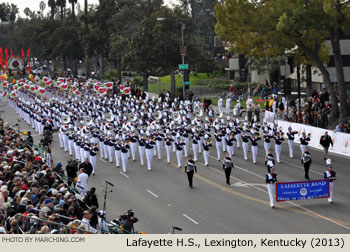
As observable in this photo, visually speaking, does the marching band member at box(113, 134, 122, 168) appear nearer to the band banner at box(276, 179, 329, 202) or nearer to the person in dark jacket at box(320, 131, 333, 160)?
→ the person in dark jacket at box(320, 131, 333, 160)

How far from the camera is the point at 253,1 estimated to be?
3484 centimetres

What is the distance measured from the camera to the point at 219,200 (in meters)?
21.6

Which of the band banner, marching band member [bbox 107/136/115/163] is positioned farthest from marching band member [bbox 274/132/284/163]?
marching band member [bbox 107/136/115/163]

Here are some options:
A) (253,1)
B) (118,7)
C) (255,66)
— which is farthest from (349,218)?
(118,7)

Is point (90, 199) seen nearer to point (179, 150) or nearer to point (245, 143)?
point (179, 150)

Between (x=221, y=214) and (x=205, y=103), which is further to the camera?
(x=205, y=103)

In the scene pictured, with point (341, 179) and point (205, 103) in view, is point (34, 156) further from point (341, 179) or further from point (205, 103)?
point (205, 103)

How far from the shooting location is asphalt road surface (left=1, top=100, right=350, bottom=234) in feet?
60.5

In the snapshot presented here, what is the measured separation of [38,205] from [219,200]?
8427mm

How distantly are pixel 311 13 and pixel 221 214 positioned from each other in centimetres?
1496

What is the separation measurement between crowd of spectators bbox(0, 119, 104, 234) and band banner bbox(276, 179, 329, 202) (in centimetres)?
647

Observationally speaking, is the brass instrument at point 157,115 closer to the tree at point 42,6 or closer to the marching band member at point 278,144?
the marching band member at point 278,144

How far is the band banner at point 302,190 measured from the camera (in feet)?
65.9

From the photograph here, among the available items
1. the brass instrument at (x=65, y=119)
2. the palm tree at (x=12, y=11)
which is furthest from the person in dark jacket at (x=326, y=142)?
the palm tree at (x=12, y=11)
